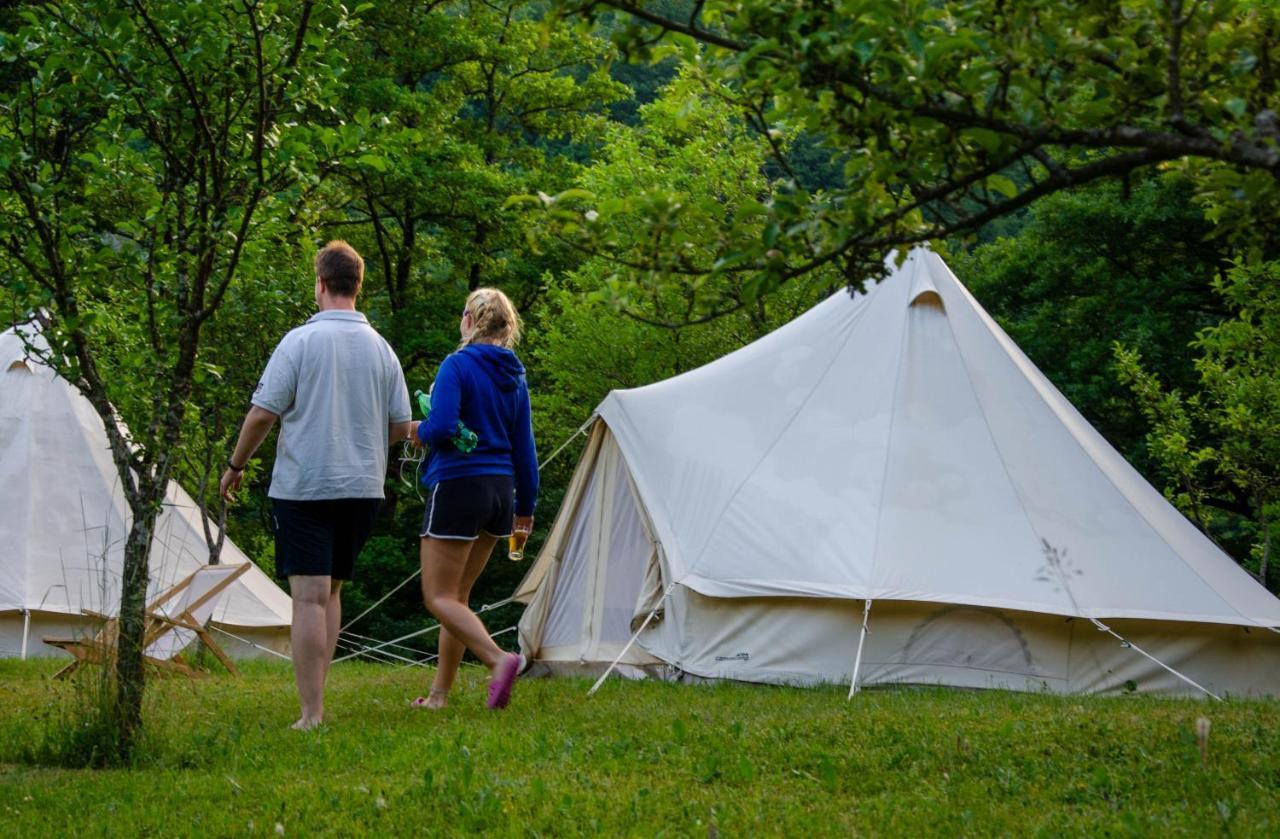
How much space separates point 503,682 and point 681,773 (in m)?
1.53

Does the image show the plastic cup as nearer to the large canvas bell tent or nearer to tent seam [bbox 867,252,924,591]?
the large canvas bell tent

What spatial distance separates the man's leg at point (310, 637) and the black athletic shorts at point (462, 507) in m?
0.63

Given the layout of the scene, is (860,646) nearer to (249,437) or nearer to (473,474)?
(473,474)

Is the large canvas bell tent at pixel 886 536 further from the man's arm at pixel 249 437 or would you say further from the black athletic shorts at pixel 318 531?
the man's arm at pixel 249 437

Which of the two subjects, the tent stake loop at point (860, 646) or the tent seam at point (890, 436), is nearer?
the tent stake loop at point (860, 646)

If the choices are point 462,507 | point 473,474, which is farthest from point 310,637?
point 473,474

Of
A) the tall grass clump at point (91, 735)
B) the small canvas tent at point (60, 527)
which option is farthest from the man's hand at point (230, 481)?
the small canvas tent at point (60, 527)

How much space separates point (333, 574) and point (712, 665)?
267 cm

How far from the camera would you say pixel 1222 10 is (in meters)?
2.61

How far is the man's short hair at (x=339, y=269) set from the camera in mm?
5617

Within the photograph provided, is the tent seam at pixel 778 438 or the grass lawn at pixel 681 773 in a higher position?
the tent seam at pixel 778 438

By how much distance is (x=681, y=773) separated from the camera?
14.5 ft

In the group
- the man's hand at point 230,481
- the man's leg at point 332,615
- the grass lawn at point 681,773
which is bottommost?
the grass lawn at point 681,773

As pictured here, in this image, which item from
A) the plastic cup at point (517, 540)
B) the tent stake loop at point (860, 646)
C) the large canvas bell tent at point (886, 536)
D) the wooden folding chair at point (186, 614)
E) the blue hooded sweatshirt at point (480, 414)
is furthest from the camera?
the wooden folding chair at point (186, 614)
